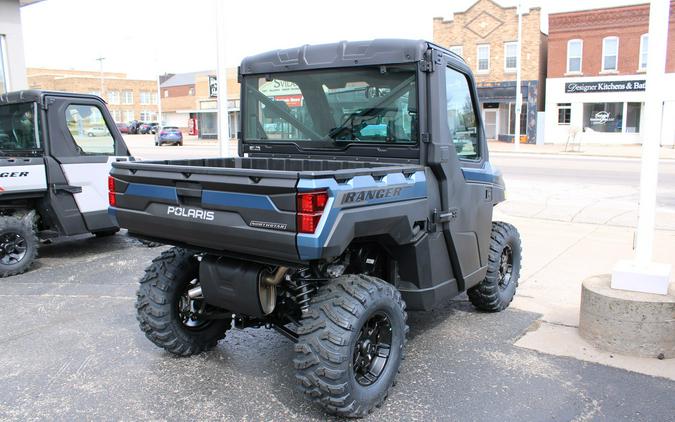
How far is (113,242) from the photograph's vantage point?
351 inches

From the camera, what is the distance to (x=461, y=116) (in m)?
4.56

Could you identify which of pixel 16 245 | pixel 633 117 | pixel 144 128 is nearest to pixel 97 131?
pixel 16 245

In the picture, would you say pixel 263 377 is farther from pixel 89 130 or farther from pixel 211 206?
pixel 89 130

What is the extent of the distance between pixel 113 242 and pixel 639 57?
112ft

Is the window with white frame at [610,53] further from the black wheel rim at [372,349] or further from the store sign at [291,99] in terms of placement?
the black wheel rim at [372,349]

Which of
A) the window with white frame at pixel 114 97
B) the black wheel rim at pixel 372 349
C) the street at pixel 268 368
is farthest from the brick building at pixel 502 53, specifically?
the window with white frame at pixel 114 97

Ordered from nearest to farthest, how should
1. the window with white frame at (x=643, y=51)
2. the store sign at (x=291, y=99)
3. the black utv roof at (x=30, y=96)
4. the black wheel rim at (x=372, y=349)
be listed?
the black wheel rim at (x=372, y=349)
the store sign at (x=291, y=99)
the black utv roof at (x=30, y=96)
the window with white frame at (x=643, y=51)

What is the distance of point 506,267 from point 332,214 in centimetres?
313

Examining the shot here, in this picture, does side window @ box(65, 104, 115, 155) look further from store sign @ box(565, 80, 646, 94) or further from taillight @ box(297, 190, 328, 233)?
store sign @ box(565, 80, 646, 94)

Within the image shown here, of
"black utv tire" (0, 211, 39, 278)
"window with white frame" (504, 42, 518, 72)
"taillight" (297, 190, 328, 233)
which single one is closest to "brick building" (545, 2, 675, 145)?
"window with white frame" (504, 42, 518, 72)

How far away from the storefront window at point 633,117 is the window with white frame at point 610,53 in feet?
8.25

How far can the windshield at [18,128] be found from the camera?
24.7 ft

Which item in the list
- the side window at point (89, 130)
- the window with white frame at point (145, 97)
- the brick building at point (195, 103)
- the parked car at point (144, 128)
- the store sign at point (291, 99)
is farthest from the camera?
the window with white frame at point (145, 97)

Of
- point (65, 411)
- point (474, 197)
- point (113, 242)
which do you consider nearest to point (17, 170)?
point (113, 242)
